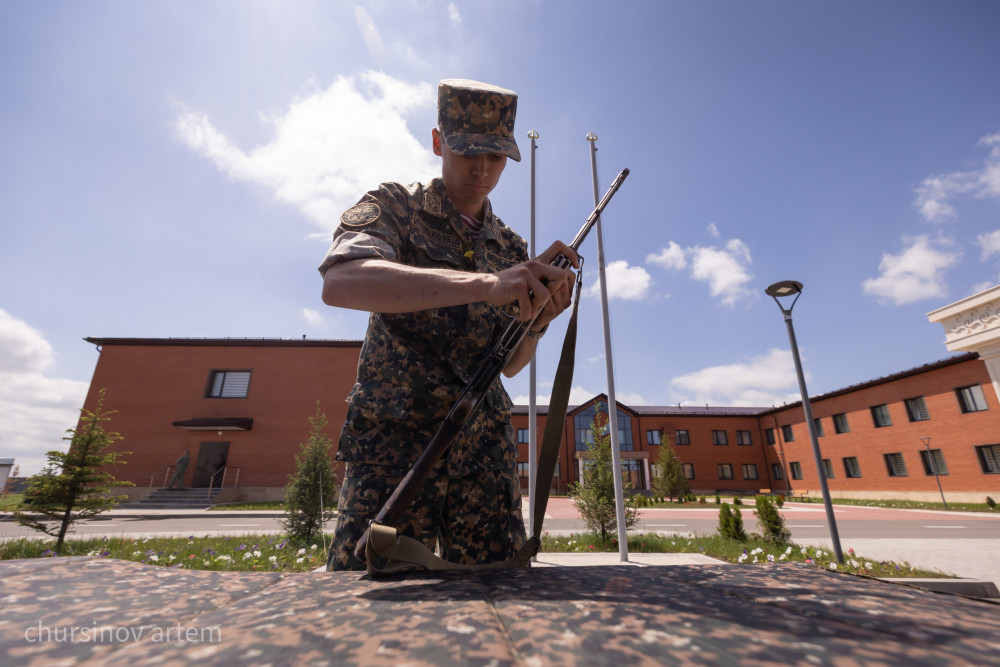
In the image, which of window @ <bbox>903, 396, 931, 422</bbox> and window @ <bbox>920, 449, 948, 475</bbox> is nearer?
window @ <bbox>920, 449, 948, 475</bbox>

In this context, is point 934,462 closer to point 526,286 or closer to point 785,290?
point 785,290

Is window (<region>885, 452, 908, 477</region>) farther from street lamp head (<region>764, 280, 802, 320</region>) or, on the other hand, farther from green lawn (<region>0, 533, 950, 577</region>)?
street lamp head (<region>764, 280, 802, 320</region>)

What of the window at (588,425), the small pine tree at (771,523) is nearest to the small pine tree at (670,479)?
the window at (588,425)

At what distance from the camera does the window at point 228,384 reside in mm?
25203

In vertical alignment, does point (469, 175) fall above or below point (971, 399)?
below

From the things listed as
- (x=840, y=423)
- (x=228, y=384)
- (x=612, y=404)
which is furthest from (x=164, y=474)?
(x=840, y=423)

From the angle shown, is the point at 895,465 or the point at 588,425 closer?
the point at 895,465

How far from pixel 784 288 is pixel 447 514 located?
838 cm

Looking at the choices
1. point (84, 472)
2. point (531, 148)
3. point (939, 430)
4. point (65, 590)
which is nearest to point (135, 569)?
point (65, 590)

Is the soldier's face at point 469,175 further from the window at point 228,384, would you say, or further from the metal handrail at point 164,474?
the metal handrail at point 164,474

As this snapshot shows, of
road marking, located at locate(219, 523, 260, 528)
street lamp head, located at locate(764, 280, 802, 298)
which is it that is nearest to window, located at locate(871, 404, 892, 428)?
street lamp head, located at locate(764, 280, 802, 298)

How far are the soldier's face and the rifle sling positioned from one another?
0.64m

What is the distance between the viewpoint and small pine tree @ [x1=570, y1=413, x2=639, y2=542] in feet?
34.7

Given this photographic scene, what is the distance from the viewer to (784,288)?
7934 mm
